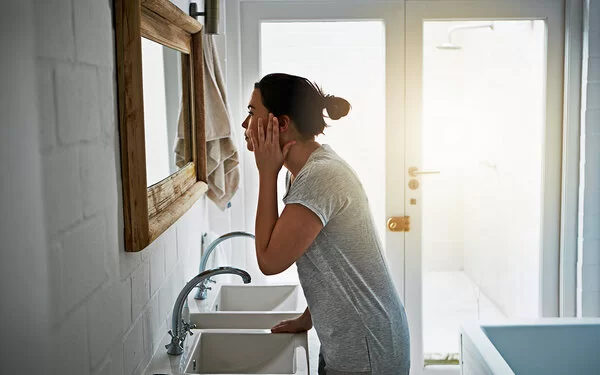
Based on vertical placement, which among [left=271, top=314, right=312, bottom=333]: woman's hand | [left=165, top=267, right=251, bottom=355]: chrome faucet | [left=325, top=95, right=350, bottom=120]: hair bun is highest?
[left=325, top=95, right=350, bottom=120]: hair bun

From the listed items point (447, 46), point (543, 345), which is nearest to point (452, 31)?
point (447, 46)

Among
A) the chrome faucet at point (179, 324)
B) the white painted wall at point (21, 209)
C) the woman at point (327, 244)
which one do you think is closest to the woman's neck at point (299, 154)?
the woman at point (327, 244)

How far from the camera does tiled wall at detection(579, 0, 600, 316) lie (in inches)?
112

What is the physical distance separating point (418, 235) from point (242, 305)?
3.33 ft

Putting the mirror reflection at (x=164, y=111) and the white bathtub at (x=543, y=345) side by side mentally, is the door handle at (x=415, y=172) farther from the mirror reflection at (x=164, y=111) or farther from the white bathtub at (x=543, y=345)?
the mirror reflection at (x=164, y=111)

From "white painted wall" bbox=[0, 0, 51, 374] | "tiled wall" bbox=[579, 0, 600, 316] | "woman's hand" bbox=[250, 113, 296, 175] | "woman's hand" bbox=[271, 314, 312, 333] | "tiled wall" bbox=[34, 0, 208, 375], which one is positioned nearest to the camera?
"white painted wall" bbox=[0, 0, 51, 374]

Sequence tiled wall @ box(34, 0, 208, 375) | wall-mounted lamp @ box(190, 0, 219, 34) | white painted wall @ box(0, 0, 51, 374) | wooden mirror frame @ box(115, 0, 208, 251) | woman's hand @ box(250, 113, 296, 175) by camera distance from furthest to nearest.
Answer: wall-mounted lamp @ box(190, 0, 219, 34) < woman's hand @ box(250, 113, 296, 175) < wooden mirror frame @ box(115, 0, 208, 251) < tiled wall @ box(34, 0, 208, 375) < white painted wall @ box(0, 0, 51, 374)

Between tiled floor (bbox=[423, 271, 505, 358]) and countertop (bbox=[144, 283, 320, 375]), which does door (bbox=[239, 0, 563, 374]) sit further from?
countertop (bbox=[144, 283, 320, 375])

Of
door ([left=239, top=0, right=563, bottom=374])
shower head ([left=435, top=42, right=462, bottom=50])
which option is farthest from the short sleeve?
shower head ([left=435, top=42, right=462, bottom=50])

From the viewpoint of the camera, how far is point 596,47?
9.30 feet

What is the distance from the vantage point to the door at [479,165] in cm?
294

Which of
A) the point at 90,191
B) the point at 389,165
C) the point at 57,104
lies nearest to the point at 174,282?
the point at 90,191

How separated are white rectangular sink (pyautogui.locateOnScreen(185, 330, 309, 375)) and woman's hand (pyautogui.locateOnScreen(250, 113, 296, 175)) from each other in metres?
0.46

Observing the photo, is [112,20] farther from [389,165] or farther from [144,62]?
[389,165]
